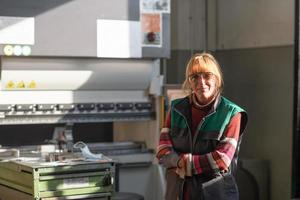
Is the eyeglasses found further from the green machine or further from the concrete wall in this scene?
the concrete wall

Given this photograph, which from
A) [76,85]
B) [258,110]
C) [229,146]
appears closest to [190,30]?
[258,110]

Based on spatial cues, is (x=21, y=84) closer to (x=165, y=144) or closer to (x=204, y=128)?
(x=165, y=144)

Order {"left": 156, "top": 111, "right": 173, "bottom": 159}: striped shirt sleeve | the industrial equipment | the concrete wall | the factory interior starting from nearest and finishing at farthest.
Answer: {"left": 156, "top": 111, "right": 173, "bottom": 159}: striped shirt sleeve < the factory interior < the industrial equipment < the concrete wall

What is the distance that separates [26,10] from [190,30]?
4.86 ft

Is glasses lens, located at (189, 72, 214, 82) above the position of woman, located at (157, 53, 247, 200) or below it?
above

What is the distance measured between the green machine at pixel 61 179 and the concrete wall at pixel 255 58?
5.01 ft

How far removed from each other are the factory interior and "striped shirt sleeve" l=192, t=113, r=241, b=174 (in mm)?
632

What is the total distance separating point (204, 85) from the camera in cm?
217

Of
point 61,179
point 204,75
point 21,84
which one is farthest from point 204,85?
point 21,84

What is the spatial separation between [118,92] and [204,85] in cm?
127

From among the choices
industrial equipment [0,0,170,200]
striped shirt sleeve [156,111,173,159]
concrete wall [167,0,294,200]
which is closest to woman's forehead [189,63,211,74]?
striped shirt sleeve [156,111,173,159]

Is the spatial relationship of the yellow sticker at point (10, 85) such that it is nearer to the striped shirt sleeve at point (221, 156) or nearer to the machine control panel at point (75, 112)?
the machine control panel at point (75, 112)

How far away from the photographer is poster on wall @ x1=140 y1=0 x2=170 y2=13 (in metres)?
3.30

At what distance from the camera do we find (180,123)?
2.23m
